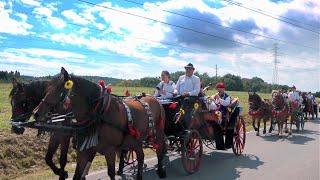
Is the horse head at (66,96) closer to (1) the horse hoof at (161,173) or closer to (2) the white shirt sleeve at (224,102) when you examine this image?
(1) the horse hoof at (161,173)

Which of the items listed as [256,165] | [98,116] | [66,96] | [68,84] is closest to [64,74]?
[68,84]

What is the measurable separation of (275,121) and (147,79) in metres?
48.8

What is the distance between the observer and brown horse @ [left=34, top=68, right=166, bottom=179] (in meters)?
7.04

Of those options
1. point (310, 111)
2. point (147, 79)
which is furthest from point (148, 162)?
point (147, 79)

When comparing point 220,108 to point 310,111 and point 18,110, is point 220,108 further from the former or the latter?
point 310,111

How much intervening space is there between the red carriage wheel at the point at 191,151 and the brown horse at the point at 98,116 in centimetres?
175

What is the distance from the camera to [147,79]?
67.5 metres

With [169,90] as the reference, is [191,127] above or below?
below

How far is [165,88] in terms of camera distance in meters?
10.9

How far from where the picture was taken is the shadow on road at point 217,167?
9.70m

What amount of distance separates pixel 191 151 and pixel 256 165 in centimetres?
186

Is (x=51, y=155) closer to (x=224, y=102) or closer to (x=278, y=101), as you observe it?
(x=224, y=102)

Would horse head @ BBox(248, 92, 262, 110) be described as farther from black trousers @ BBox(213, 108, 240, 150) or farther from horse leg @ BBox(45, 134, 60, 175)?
horse leg @ BBox(45, 134, 60, 175)

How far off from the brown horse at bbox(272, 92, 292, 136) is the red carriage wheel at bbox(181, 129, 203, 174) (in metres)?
8.69
